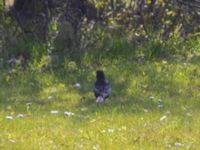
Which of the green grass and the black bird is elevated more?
the black bird

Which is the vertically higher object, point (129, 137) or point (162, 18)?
point (162, 18)

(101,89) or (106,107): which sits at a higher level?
(101,89)

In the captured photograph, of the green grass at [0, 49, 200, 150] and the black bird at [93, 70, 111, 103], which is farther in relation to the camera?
the black bird at [93, 70, 111, 103]

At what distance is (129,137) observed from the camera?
762cm

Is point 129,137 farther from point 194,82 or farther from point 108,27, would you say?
point 108,27

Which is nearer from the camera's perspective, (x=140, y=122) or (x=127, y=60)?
(x=140, y=122)

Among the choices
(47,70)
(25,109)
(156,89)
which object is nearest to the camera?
(25,109)

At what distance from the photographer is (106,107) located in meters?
8.91

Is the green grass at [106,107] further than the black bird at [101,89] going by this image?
No

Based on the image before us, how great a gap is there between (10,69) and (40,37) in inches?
50.6

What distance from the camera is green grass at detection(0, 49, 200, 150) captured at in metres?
7.53

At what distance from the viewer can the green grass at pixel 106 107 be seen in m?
7.53

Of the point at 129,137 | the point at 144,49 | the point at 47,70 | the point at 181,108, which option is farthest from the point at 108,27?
the point at 129,137

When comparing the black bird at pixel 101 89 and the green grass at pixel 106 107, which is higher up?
the black bird at pixel 101 89
